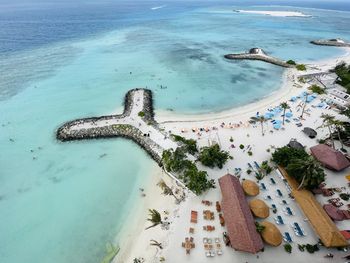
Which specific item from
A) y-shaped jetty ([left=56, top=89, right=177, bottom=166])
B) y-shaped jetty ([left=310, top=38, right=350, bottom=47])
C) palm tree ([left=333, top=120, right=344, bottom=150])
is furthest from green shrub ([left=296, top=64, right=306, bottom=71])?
y-shaped jetty ([left=56, top=89, right=177, bottom=166])

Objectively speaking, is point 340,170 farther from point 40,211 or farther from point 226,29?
point 226,29

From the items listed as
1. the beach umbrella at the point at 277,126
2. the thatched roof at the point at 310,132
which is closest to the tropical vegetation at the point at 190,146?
the beach umbrella at the point at 277,126

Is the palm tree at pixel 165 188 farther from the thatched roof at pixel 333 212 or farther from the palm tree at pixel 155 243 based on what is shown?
the thatched roof at pixel 333 212

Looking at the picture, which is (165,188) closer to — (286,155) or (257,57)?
(286,155)

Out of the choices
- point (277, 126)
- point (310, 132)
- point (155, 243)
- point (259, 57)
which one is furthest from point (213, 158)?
point (259, 57)

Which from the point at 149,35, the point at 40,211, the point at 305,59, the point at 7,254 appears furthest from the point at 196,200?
the point at 149,35

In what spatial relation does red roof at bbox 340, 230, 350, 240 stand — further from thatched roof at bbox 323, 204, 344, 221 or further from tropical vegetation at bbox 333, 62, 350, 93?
tropical vegetation at bbox 333, 62, 350, 93

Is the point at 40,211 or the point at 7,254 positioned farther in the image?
the point at 40,211
